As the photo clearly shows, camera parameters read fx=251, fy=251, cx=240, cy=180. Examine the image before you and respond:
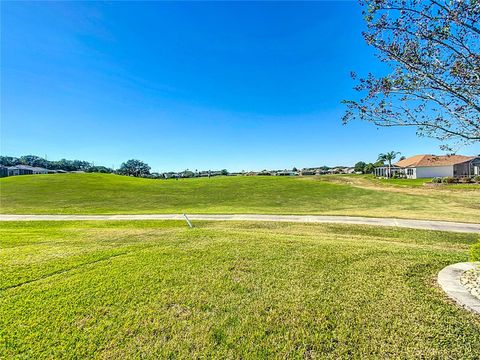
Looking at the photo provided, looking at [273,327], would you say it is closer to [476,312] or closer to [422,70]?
[476,312]

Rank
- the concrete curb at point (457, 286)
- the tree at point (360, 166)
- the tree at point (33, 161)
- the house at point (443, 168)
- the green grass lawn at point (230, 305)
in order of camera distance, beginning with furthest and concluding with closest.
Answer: the tree at point (33, 161) → the tree at point (360, 166) → the house at point (443, 168) → the concrete curb at point (457, 286) → the green grass lawn at point (230, 305)

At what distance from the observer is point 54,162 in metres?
94.7

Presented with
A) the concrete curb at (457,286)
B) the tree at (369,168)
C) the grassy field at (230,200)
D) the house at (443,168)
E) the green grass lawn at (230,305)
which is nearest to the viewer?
the green grass lawn at (230,305)

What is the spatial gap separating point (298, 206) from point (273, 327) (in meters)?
16.2

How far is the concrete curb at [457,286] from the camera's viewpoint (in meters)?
3.42

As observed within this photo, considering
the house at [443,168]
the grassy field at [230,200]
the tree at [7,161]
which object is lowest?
the grassy field at [230,200]

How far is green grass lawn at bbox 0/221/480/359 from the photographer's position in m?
2.78

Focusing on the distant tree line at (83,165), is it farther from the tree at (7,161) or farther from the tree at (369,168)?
the tree at (369,168)

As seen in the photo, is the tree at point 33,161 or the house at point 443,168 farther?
the tree at point 33,161

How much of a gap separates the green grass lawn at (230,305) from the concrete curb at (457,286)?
0.14 m

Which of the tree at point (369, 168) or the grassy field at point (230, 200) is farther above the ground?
the tree at point (369, 168)

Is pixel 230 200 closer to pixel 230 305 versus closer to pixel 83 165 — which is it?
pixel 230 305

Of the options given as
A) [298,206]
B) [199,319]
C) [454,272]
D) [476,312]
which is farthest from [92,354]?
[298,206]

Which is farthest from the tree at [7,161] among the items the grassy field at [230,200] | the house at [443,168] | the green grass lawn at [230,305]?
the house at [443,168]
